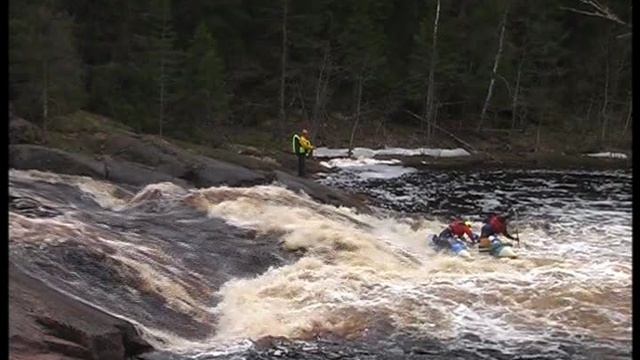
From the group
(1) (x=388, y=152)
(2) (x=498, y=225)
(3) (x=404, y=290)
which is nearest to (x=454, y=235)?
(2) (x=498, y=225)

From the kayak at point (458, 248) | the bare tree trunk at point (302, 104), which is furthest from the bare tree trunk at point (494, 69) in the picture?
the kayak at point (458, 248)

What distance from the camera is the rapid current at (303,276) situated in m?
9.24

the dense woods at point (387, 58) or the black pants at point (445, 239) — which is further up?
the dense woods at point (387, 58)

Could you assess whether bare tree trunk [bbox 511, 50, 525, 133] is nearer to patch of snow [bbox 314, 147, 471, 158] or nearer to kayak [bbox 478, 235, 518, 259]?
patch of snow [bbox 314, 147, 471, 158]

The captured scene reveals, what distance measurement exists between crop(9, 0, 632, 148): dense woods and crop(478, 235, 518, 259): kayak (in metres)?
18.0

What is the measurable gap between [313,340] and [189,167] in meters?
11.9

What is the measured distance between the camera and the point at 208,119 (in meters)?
31.2

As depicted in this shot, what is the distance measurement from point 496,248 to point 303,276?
13.7 feet

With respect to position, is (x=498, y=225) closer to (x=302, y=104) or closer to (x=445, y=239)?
(x=445, y=239)

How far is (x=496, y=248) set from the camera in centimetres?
1412

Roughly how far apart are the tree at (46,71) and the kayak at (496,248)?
881 cm

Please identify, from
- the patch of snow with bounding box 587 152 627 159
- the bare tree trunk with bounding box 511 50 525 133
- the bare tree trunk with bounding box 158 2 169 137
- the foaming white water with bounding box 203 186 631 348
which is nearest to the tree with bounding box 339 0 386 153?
the bare tree trunk with bounding box 511 50 525 133

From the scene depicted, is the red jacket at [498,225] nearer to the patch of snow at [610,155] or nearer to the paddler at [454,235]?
the paddler at [454,235]

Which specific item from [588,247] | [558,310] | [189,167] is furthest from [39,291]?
[189,167]
